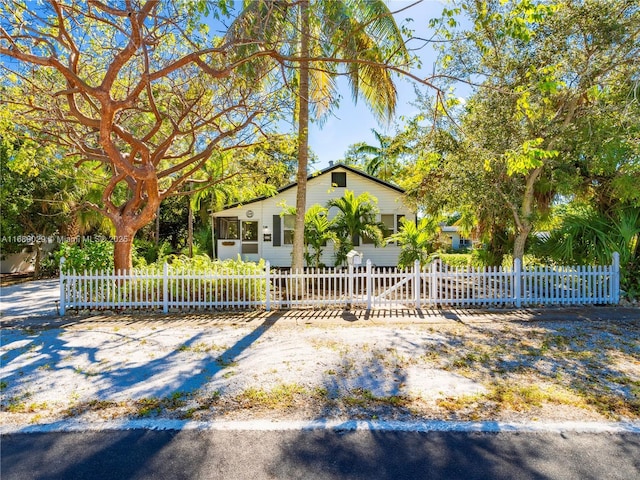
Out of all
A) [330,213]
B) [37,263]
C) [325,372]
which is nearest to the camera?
[325,372]

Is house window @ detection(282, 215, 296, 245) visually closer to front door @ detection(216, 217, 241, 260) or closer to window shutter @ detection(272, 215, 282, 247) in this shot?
window shutter @ detection(272, 215, 282, 247)

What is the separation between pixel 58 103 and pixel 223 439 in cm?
1028

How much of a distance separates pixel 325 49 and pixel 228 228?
40.5 ft

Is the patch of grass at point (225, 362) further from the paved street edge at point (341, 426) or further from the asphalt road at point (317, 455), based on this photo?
the asphalt road at point (317, 455)

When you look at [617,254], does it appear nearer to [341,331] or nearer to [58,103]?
[341,331]

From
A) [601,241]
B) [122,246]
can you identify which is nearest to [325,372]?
[122,246]

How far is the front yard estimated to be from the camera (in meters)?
3.77

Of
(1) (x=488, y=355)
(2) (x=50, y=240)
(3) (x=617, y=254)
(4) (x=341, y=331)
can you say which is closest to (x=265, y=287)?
(4) (x=341, y=331)

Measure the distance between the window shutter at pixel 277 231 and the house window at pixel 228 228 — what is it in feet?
7.71

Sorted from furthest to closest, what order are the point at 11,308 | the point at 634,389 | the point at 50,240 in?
the point at 50,240, the point at 11,308, the point at 634,389

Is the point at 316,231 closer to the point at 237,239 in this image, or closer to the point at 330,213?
the point at 330,213

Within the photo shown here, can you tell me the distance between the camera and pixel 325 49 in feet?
29.4

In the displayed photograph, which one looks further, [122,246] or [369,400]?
[122,246]

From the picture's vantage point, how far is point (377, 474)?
2750mm
